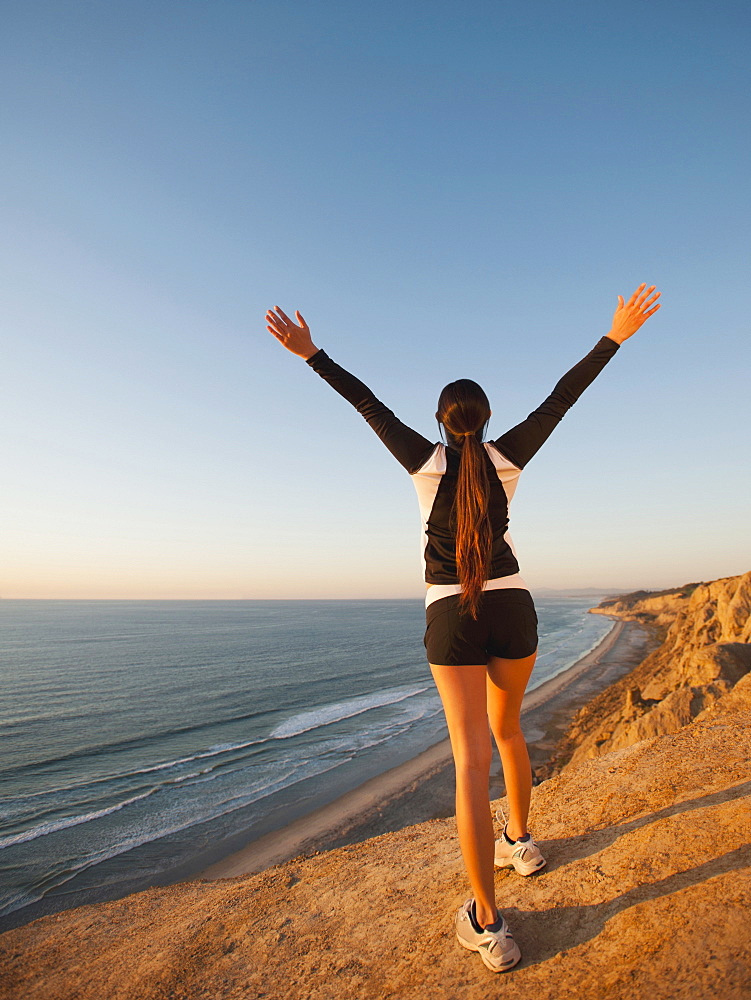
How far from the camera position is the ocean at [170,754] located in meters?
10.9

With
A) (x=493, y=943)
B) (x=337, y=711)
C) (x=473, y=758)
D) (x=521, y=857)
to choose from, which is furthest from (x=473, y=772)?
(x=337, y=711)

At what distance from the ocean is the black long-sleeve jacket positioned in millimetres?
11234

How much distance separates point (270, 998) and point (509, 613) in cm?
273

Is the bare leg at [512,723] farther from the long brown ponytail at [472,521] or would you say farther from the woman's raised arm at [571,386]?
the woman's raised arm at [571,386]

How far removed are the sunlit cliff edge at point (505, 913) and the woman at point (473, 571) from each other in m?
0.42

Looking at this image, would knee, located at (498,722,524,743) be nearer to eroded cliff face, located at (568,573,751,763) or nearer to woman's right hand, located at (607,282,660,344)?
woman's right hand, located at (607,282,660,344)

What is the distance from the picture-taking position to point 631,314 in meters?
3.01

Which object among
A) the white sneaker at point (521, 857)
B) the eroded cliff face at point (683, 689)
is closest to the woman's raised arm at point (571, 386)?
the white sneaker at point (521, 857)

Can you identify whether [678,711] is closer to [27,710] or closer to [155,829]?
[155,829]

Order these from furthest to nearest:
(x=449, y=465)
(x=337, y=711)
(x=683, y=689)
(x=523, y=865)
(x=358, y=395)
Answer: (x=337, y=711) < (x=683, y=689) < (x=523, y=865) < (x=358, y=395) < (x=449, y=465)

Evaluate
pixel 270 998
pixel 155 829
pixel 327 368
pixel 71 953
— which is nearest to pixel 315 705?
pixel 155 829

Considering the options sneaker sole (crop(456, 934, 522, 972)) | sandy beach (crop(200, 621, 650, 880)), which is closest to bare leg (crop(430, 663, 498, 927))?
sneaker sole (crop(456, 934, 522, 972))

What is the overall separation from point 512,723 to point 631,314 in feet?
8.41

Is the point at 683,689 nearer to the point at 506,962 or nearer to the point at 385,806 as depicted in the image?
the point at 385,806
